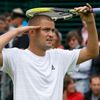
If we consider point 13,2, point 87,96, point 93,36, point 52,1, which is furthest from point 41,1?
point 93,36

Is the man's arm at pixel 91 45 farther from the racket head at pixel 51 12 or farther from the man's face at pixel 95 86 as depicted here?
the man's face at pixel 95 86

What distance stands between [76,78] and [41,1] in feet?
8.54

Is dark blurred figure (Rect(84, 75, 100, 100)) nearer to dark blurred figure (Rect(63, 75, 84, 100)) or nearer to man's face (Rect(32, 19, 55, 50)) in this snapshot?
dark blurred figure (Rect(63, 75, 84, 100))

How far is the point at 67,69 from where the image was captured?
712cm

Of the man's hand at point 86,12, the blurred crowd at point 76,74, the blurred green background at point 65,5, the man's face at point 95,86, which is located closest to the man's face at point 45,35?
the man's hand at point 86,12

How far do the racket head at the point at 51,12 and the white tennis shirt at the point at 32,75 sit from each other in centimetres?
45

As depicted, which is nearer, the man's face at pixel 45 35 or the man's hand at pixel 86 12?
the man's hand at pixel 86 12

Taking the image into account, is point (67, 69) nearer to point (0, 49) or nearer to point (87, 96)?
point (0, 49)

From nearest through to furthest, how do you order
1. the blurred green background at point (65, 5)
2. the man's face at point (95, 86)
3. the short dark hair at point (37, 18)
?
the short dark hair at point (37, 18)
the man's face at point (95, 86)
the blurred green background at point (65, 5)

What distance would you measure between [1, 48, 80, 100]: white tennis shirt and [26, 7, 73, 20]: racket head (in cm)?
45

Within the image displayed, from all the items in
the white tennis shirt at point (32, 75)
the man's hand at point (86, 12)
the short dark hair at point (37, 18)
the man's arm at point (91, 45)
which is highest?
the man's hand at point (86, 12)

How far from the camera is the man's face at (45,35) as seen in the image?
6.89m

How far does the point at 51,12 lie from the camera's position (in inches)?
274

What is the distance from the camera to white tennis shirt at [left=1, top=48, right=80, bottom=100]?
676 centimetres
